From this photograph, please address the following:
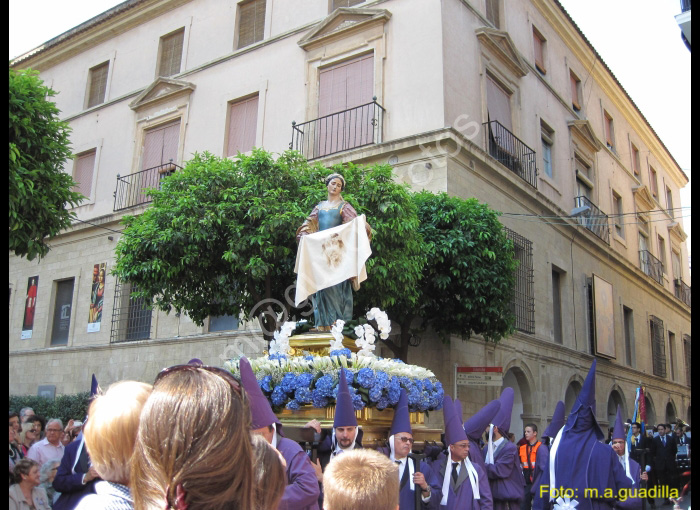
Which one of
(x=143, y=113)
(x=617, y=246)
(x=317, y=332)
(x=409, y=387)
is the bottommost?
(x=409, y=387)

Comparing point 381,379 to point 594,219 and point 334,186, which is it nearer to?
point 334,186

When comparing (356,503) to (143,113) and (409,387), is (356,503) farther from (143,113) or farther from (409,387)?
(143,113)

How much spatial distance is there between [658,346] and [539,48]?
1461cm

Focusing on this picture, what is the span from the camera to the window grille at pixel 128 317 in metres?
18.7

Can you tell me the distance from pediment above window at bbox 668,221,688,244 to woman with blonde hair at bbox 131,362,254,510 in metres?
34.4

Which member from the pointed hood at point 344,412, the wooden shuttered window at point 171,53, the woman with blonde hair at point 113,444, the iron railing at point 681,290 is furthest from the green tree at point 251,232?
the iron railing at point 681,290

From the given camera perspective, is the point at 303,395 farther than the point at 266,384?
No

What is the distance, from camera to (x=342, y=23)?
1680 cm

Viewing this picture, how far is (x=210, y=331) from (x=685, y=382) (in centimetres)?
2465

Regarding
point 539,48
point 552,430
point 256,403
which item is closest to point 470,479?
point 552,430

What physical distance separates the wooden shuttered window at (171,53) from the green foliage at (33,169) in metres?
9.96

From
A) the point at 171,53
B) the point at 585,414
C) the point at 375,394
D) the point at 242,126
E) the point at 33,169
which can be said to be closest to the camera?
the point at 585,414

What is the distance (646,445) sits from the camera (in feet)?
47.9
